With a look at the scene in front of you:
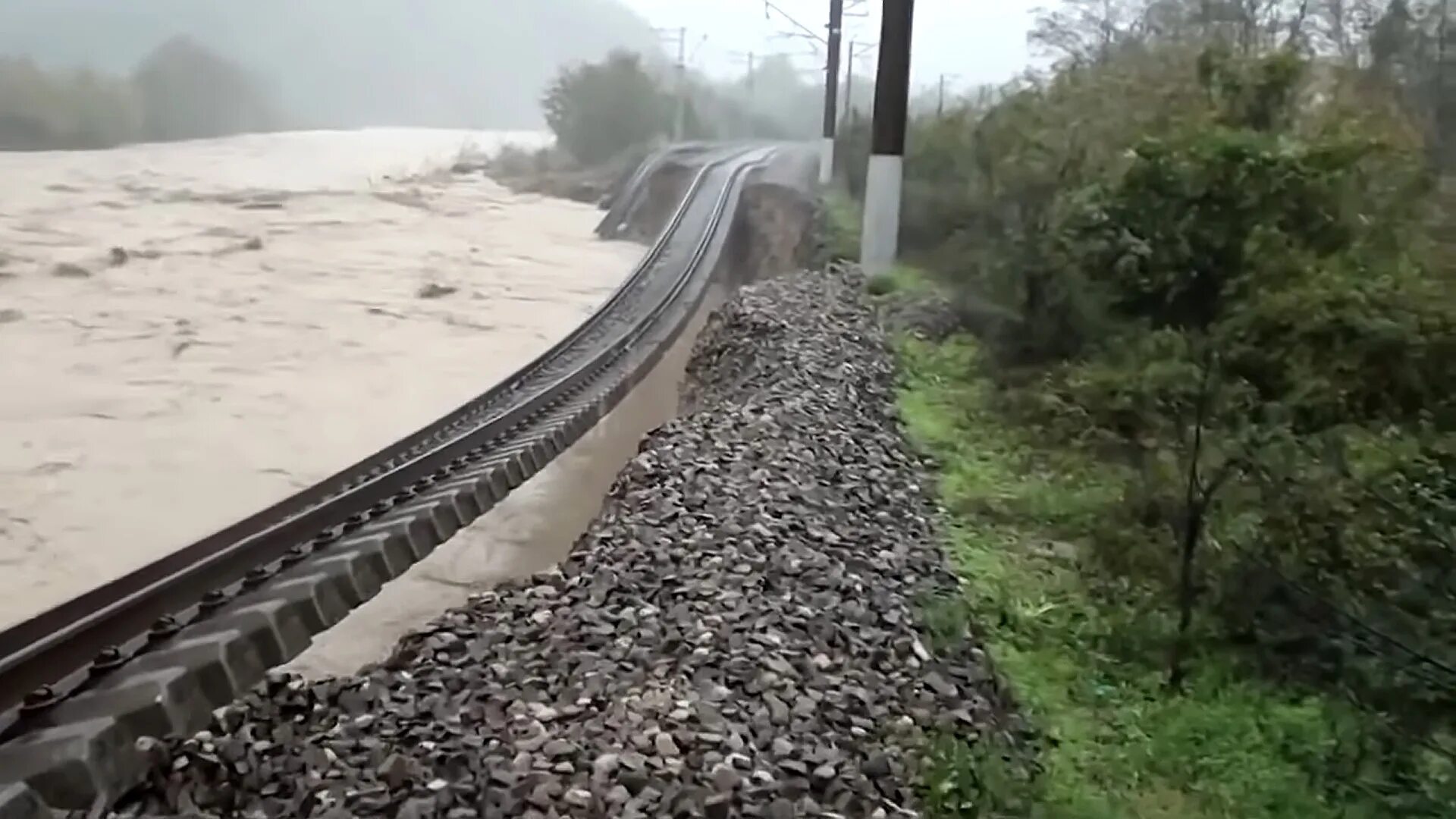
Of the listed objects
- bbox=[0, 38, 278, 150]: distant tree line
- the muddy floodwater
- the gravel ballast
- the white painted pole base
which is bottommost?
the muddy floodwater

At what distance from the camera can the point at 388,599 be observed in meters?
7.28

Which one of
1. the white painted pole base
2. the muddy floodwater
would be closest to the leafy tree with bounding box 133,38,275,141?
the muddy floodwater

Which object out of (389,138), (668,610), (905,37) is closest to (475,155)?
(389,138)

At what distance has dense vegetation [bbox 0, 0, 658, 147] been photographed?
1469 inches

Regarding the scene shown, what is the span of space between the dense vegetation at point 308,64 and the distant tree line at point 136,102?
0.05 metres

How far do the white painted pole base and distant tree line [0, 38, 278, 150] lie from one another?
91.7 feet

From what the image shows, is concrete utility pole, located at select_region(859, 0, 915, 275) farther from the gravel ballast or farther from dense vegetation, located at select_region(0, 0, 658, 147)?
dense vegetation, located at select_region(0, 0, 658, 147)

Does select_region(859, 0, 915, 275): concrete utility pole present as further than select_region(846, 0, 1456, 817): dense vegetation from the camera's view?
Yes

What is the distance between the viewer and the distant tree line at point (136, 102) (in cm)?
3562

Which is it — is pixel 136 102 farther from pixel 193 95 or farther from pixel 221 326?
pixel 221 326

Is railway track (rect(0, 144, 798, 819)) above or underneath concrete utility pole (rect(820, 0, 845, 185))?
underneath

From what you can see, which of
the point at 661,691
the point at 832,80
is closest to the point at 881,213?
the point at 661,691

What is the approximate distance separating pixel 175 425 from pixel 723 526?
8.03m

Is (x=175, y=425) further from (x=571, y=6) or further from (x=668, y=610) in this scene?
(x=571, y=6)
